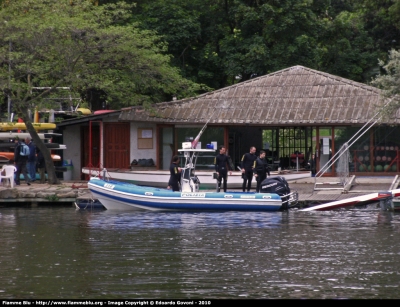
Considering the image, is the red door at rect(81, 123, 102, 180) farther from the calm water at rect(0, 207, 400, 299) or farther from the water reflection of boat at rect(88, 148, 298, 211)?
the calm water at rect(0, 207, 400, 299)

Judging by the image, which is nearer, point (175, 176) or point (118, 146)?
point (175, 176)

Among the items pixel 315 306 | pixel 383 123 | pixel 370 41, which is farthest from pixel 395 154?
pixel 315 306

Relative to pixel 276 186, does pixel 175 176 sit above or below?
above

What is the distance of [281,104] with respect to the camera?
34.7m

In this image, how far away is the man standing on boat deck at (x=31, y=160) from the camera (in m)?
33.5

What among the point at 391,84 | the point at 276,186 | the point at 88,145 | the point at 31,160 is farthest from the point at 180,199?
the point at 88,145

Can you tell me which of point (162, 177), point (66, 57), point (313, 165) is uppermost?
point (66, 57)

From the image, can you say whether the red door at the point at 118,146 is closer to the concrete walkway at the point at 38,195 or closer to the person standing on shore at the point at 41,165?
the person standing on shore at the point at 41,165

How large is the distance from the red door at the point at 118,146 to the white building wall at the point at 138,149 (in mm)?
248

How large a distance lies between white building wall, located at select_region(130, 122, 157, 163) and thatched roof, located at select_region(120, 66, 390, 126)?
30.6 inches

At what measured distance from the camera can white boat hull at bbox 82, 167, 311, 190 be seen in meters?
32.4

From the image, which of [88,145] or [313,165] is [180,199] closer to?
[313,165]

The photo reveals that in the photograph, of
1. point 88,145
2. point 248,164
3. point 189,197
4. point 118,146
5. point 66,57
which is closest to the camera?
point 189,197

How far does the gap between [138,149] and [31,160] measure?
4.64 metres
